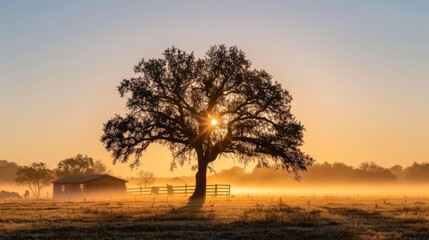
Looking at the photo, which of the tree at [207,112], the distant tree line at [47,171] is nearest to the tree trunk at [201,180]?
the tree at [207,112]

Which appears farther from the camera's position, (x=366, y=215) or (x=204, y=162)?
(x=204, y=162)

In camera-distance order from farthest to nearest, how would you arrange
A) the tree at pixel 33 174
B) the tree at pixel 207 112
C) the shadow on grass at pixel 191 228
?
the tree at pixel 33 174 → the tree at pixel 207 112 → the shadow on grass at pixel 191 228

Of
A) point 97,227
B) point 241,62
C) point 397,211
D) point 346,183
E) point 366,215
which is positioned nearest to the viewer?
point 97,227

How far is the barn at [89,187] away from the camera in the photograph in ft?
278

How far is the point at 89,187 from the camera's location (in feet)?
279

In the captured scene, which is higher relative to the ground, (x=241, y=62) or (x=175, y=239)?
(x=241, y=62)

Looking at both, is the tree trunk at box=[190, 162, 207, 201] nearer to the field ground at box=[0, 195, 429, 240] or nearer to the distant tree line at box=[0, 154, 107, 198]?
the field ground at box=[0, 195, 429, 240]

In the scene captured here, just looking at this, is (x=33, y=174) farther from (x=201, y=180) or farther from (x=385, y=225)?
(x=385, y=225)

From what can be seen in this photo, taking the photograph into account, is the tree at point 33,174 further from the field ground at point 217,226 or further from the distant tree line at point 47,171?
the field ground at point 217,226

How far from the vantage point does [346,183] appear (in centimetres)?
19750

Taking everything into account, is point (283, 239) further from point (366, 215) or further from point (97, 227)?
point (366, 215)

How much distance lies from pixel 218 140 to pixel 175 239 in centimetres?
3681

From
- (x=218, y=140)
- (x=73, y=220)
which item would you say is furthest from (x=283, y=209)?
(x=218, y=140)

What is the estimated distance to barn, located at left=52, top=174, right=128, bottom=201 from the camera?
84.8 m
